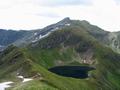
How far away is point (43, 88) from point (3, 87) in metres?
25.0

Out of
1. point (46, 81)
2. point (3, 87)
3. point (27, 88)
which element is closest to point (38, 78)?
point (46, 81)

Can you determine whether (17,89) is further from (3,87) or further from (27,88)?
(3,87)

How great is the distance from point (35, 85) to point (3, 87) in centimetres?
2081

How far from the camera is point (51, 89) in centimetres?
16850

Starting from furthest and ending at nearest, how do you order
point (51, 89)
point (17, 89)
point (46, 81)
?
1. point (46, 81)
2. point (51, 89)
3. point (17, 89)

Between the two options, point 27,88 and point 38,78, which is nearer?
point 27,88

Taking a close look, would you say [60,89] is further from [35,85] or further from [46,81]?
[35,85]

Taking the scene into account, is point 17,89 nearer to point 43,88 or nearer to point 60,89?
point 43,88

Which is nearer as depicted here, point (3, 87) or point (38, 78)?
point (3, 87)

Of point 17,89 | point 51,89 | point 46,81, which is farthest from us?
point 46,81

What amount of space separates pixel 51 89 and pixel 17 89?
19.0 metres

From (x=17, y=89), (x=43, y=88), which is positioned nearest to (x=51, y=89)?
(x=43, y=88)

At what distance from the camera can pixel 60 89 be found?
195 m

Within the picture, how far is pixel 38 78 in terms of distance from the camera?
198m
